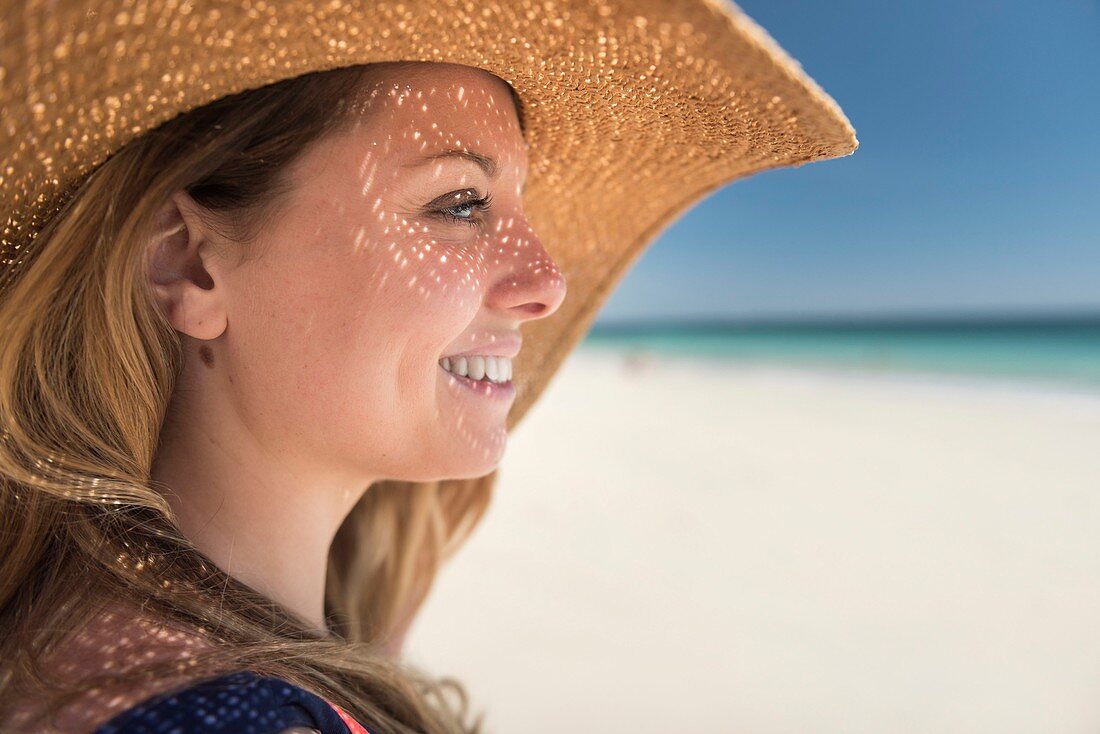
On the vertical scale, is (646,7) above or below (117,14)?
above

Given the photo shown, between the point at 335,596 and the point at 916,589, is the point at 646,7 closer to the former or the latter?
the point at 335,596

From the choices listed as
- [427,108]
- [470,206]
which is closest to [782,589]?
[470,206]

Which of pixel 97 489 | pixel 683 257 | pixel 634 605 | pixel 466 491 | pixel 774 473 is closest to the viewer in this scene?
pixel 97 489

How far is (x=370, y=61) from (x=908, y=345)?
85.7 ft

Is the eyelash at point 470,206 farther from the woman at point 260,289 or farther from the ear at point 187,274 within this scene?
the ear at point 187,274

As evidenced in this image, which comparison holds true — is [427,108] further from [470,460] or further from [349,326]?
[470,460]

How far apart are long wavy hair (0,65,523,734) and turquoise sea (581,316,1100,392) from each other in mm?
14745

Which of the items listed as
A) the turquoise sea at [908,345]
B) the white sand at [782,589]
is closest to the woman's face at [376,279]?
the white sand at [782,589]

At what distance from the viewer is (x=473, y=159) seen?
44.9 inches

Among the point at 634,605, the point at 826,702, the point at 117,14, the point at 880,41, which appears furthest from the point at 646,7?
the point at 880,41

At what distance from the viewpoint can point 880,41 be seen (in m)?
21.1

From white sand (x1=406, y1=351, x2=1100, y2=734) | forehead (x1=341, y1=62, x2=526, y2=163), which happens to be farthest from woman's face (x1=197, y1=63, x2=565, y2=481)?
white sand (x1=406, y1=351, x2=1100, y2=734)

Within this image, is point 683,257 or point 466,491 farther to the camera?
point 683,257

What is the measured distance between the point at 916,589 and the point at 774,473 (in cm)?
226
